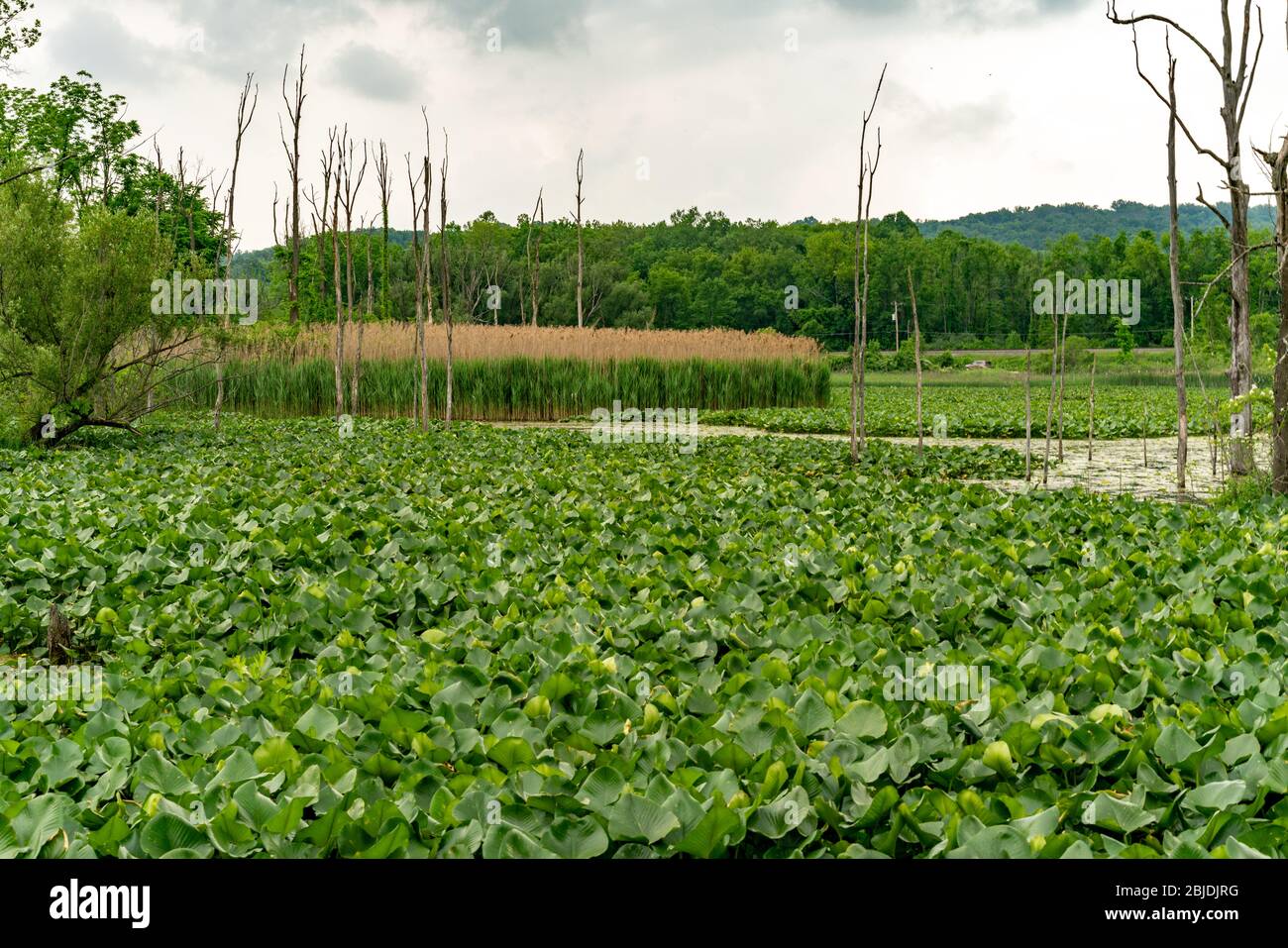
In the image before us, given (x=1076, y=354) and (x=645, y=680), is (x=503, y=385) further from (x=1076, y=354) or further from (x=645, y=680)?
(x=1076, y=354)

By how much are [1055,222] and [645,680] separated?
134693mm

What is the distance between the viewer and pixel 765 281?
2345 inches

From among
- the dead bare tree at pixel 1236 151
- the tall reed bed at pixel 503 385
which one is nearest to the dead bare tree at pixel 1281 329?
the dead bare tree at pixel 1236 151

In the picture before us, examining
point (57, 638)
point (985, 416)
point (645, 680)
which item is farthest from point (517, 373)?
point (645, 680)

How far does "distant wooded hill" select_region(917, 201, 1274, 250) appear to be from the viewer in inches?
4815

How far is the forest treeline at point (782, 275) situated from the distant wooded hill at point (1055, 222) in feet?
183

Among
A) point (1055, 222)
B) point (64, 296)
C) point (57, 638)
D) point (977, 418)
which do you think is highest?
point (1055, 222)

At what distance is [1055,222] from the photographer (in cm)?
12425

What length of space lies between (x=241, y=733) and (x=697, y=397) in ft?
52.2

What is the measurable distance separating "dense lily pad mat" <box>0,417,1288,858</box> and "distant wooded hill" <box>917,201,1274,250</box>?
11988 cm

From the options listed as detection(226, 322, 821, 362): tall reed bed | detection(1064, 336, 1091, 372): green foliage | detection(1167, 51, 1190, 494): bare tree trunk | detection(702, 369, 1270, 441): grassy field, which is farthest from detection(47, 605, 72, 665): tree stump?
detection(1064, 336, 1091, 372): green foliage

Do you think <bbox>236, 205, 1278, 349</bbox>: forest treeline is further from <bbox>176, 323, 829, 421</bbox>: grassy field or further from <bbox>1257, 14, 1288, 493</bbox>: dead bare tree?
<bbox>1257, 14, 1288, 493</bbox>: dead bare tree

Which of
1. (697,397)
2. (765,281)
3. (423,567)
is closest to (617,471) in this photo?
(423,567)
